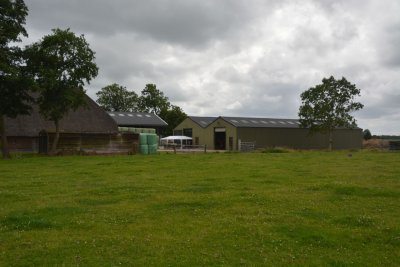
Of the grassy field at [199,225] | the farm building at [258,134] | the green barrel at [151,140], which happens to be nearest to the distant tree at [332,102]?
the farm building at [258,134]

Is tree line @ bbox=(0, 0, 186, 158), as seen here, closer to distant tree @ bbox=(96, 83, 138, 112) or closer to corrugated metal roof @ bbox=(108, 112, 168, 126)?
corrugated metal roof @ bbox=(108, 112, 168, 126)

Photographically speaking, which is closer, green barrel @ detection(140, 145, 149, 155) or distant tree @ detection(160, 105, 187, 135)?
green barrel @ detection(140, 145, 149, 155)

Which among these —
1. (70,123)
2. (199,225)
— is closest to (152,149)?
(70,123)

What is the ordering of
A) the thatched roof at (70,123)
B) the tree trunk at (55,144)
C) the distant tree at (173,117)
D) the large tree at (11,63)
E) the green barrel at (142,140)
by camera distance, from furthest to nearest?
the distant tree at (173,117), the thatched roof at (70,123), the green barrel at (142,140), the tree trunk at (55,144), the large tree at (11,63)

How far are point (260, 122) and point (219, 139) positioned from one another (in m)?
7.97

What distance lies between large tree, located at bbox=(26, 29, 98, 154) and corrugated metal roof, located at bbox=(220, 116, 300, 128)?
32.6 meters

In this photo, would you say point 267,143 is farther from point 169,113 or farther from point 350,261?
point 350,261

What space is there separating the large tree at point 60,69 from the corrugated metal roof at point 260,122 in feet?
107

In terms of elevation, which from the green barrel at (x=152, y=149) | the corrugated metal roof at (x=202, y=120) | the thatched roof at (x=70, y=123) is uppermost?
the corrugated metal roof at (x=202, y=120)

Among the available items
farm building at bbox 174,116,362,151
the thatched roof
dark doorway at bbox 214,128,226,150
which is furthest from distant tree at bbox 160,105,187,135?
the thatched roof

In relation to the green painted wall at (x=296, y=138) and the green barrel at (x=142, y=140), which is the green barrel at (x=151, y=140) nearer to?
the green barrel at (x=142, y=140)

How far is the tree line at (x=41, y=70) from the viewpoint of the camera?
34.9m

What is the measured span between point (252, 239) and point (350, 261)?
6.48 feet

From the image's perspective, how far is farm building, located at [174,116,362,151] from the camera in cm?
6825
